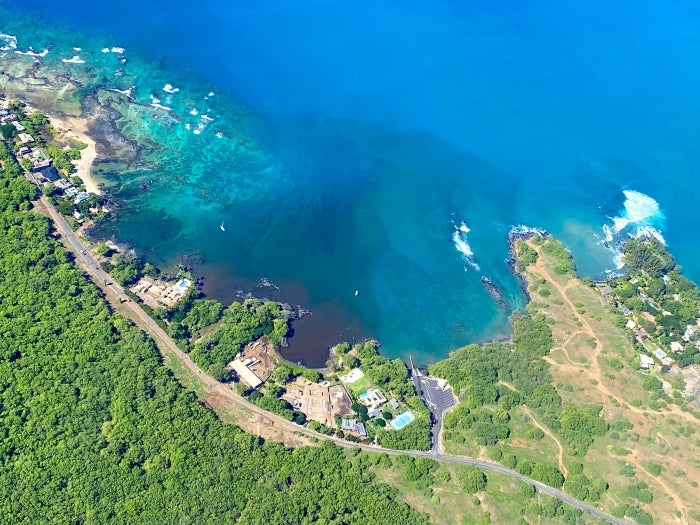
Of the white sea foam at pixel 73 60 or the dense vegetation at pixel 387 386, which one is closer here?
the dense vegetation at pixel 387 386

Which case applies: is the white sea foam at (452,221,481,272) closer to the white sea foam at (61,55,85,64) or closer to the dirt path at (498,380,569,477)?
the dirt path at (498,380,569,477)

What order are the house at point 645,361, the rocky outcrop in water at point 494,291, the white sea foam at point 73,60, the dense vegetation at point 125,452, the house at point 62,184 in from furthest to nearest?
the white sea foam at point 73,60, the house at point 62,184, the rocky outcrop in water at point 494,291, the house at point 645,361, the dense vegetation at point 125,452

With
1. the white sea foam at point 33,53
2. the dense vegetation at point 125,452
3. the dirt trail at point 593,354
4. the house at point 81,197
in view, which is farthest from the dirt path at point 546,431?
the white sea foam at point 33,53

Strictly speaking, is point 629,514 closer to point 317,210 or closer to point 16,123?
point 317,210

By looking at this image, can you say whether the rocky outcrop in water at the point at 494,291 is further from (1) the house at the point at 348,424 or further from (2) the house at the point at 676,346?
(1) the house at the point at 348,424

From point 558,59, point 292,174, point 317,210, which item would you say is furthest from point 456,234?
point 558,59

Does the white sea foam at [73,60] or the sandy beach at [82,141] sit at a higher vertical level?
the white sea foam at [73,60]

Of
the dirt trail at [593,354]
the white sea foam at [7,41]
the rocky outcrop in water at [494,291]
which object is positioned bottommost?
the white sea foam at [7,41]
